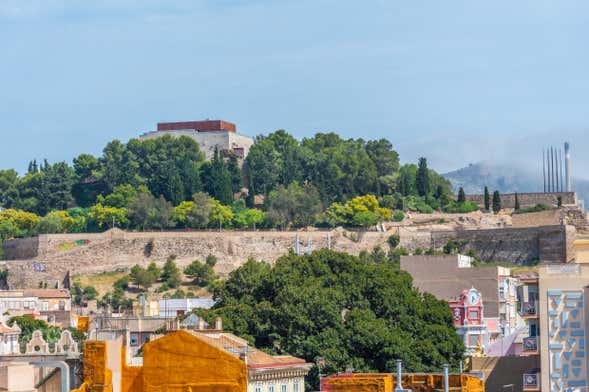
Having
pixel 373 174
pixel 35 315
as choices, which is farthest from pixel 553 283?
pixel 373 174

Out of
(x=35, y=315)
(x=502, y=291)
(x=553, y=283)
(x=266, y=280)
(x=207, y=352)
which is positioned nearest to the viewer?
(x=207, y=352)

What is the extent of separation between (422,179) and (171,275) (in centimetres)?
2227

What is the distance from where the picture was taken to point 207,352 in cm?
3041

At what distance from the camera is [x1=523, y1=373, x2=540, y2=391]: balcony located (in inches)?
1467

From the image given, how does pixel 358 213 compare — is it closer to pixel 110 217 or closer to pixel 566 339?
pixel 110 217

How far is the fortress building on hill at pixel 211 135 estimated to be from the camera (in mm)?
A: 128875

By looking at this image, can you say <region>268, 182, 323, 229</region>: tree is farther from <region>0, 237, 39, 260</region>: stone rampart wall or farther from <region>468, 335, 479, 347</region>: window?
<region>468, 335, 479, 347</region>: window

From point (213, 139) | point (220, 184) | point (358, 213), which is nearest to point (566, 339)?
point (358, 213)

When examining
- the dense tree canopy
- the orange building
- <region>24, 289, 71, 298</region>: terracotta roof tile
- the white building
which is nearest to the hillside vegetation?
<region>24, 289, 71, 298</region>: terracotta roof tile

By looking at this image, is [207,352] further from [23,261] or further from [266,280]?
[23,261]

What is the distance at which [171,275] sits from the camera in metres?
107

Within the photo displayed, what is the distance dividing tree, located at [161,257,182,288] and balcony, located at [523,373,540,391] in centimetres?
6845

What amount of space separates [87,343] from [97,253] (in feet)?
272

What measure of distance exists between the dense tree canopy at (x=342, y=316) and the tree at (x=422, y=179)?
6251cm
